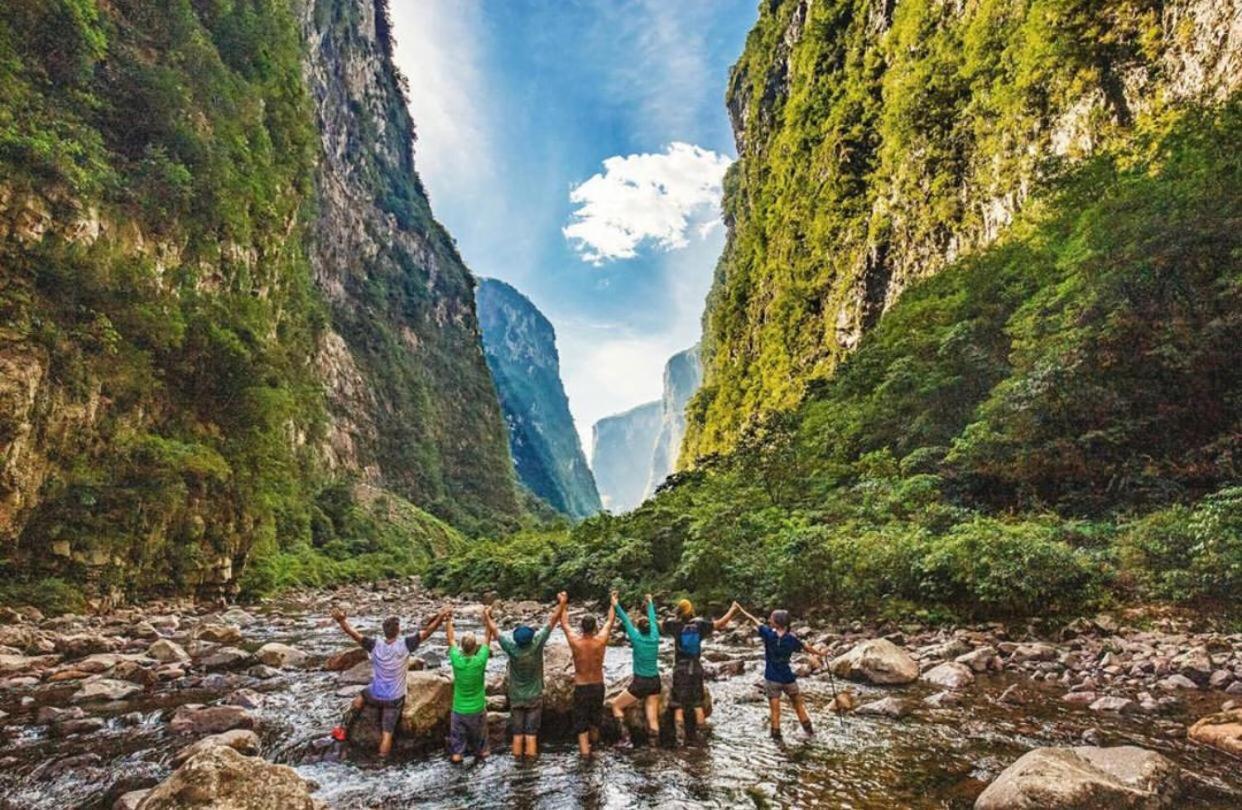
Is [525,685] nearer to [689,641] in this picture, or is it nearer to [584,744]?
[584,744]

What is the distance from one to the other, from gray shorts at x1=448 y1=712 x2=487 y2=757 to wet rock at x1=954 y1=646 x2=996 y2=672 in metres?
8.15

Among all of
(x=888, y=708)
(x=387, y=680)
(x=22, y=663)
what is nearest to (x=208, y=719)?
(x=387, y=680)

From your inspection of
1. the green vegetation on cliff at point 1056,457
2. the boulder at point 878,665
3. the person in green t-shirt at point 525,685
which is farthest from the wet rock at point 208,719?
the green vegetation on cliff at point 1056,457

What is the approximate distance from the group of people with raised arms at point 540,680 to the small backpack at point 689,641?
0.04ft

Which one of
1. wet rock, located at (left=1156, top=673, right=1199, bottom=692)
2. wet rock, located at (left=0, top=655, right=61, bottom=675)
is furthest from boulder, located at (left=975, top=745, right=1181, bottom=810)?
wet rock, located at (left=0, top=655, right=61, bottom=675)

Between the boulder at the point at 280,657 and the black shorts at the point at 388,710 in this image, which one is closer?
the black shorts at the point at 388,710

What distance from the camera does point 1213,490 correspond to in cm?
1520

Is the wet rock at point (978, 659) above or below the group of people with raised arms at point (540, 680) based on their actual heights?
below

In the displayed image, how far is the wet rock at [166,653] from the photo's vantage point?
12438 mm

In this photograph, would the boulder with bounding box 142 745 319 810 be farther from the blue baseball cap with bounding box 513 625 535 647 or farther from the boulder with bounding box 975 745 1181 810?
the boulder with bounding box 975 745 1181 810

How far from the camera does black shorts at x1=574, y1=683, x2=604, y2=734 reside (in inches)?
316

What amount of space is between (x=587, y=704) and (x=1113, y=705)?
701cm

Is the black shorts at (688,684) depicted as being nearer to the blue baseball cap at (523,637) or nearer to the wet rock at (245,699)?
the blue baseball cap at (523,637)

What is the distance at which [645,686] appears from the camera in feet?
27.5
